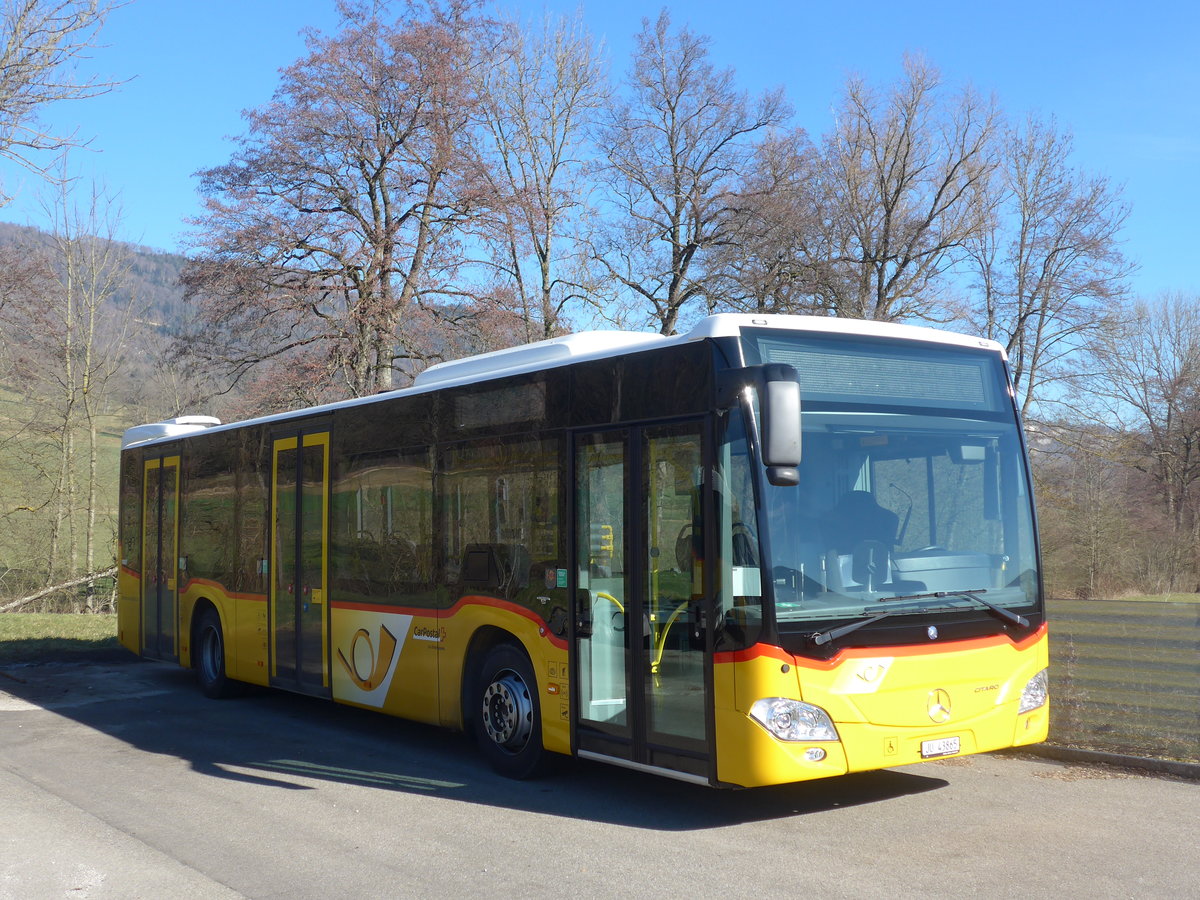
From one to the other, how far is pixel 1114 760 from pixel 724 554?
12.7 ft

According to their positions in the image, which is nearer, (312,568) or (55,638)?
(312,568)

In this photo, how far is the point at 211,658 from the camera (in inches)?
510

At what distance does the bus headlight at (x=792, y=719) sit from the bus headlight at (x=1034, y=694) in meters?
1.52

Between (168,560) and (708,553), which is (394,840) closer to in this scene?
(708,553)

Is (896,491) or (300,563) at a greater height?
(896,491)

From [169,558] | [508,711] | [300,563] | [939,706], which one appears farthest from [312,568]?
[939,706]

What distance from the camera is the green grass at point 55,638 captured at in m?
16.5

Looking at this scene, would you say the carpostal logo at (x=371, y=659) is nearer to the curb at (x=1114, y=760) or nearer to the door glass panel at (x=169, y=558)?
the door glass panel at (x=169, y=558)

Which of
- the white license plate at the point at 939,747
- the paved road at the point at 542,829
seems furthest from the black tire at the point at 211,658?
the white license plate at the point at 939,747

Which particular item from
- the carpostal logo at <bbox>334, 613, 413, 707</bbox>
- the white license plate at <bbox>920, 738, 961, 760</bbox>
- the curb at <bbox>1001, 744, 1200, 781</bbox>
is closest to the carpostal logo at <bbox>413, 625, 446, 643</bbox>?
the carpostal logo at <bbox>334, 613, 413, 707</bbox>

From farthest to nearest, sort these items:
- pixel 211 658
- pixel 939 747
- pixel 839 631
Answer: pixel 211 658, pixel 939 747, pixel 839 631

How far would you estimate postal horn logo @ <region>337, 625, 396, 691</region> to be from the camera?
31.7 feet

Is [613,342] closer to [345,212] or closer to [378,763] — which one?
[378,763]

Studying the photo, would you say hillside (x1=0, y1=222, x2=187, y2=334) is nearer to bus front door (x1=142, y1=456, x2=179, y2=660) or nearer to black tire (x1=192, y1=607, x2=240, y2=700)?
bus front door (x1=142, y1=456, x2=179, y2=660)
